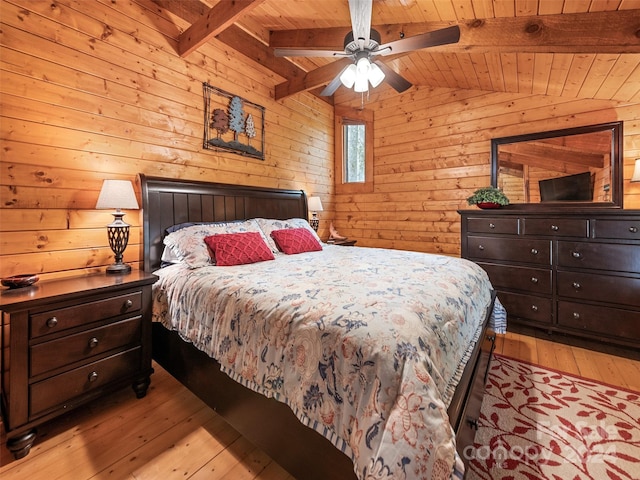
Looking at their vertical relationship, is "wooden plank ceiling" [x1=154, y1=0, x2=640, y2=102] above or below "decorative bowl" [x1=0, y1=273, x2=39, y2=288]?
above

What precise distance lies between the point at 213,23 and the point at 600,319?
410 cm

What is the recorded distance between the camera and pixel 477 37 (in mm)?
2230

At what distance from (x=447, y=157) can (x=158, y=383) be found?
3907 mm

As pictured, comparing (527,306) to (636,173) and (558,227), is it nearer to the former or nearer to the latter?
(558,227)

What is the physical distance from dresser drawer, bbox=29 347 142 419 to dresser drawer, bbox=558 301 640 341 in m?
3.53

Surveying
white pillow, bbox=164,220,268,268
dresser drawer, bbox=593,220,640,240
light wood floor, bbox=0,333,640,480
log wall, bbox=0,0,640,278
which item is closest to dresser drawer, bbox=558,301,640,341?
light wood floor, bbox=0,333,640,480

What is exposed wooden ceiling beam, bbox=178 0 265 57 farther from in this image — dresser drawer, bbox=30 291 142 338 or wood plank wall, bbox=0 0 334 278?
dresser drawer, bbox=30 291 142 338

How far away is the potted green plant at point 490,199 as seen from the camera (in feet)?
10.0

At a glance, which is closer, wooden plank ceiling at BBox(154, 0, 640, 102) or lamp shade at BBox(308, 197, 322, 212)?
wooden plank ceiling at BBox(154, 0, 640, 102)

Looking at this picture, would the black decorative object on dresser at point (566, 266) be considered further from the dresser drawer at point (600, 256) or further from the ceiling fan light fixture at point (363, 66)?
the ceiling fan light fixture at point (363, 66)

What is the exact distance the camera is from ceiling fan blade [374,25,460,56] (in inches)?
71.2

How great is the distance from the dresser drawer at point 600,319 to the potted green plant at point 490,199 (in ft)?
3.64

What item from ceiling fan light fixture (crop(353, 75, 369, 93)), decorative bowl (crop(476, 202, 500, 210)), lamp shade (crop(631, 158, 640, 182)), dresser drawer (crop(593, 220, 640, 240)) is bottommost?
dresser drawer (crop(593, 220, 640, 240))

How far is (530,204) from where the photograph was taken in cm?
312
